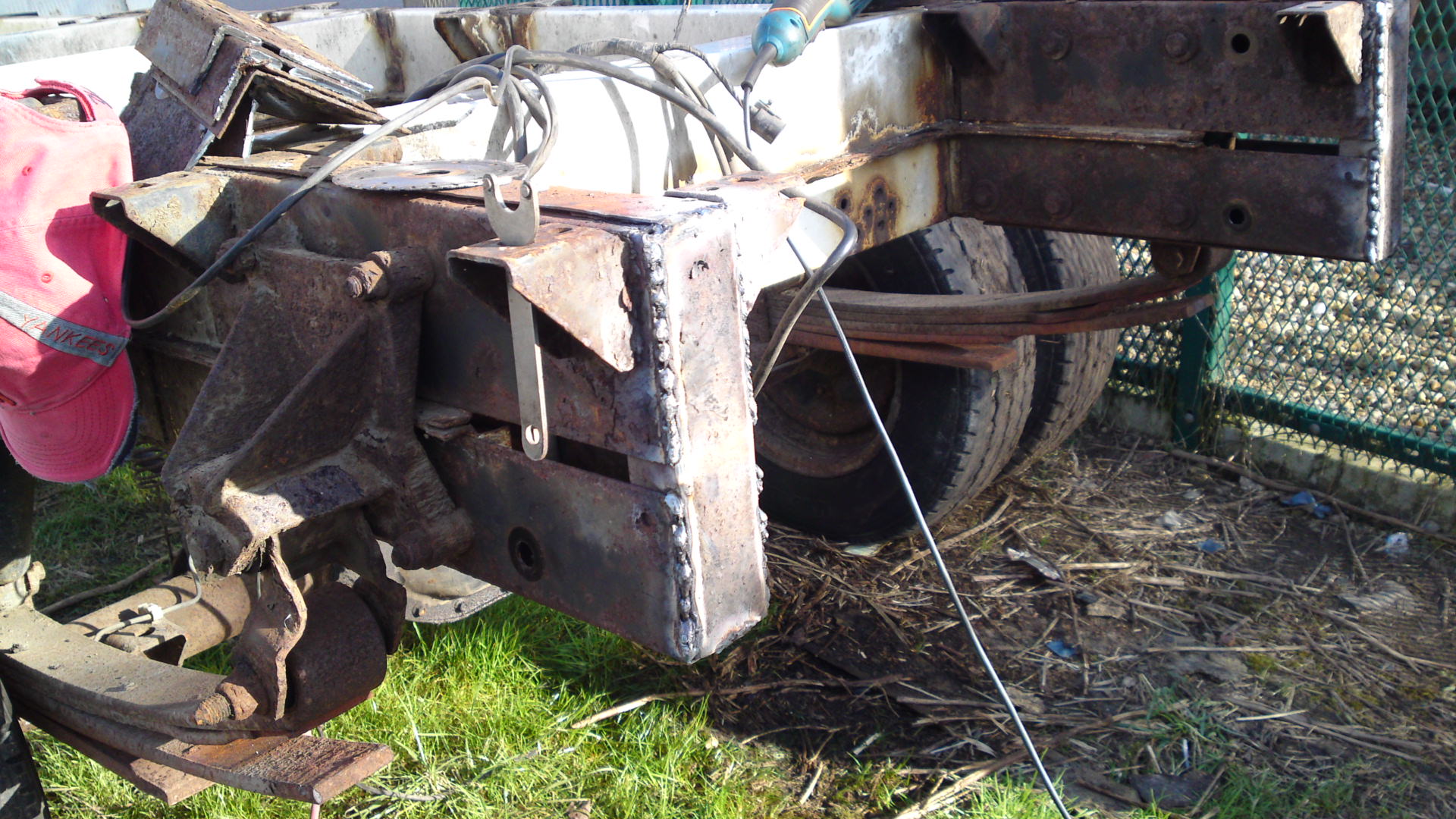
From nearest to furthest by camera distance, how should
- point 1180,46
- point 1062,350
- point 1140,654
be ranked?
point 1180,46 < point 1140,654 < point 1062,350

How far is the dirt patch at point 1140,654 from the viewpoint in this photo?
8.50 ft

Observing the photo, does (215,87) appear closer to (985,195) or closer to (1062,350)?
(985,195)

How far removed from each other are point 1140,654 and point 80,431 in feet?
8.12

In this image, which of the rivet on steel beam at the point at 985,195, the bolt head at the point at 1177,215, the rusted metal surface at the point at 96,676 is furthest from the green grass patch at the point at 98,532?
the bolt head at the point at 1177,215

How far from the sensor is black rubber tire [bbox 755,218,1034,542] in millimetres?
3098

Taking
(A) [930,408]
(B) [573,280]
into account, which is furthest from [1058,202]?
(B) [573,280]

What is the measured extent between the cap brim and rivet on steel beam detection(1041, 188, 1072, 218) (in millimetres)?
1839

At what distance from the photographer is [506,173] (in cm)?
157

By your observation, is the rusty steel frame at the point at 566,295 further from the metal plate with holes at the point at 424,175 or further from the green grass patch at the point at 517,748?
the green grass patch at the point at 517,748

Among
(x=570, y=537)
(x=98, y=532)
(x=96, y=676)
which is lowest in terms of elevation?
(x=98, y=532)

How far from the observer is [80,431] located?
193 cm

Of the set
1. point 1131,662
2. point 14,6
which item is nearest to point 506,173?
point 1131,662

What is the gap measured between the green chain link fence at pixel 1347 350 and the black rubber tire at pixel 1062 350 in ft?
1.77

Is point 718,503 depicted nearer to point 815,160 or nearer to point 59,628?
point 815,160
